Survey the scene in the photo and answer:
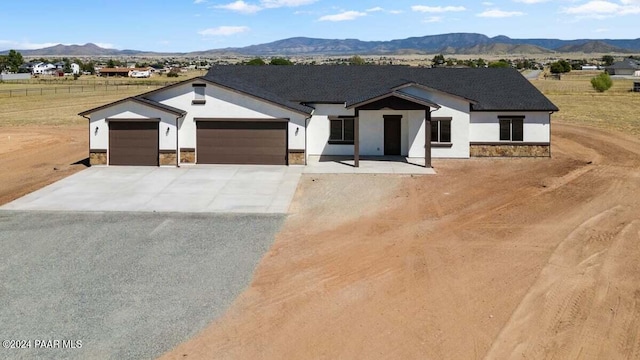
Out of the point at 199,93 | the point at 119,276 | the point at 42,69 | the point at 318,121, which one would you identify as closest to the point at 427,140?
the point at 318,121

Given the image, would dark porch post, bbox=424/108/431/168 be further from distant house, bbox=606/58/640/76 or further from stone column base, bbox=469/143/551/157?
distant house, bbox=606/58/640/76

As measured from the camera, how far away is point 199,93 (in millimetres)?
25828

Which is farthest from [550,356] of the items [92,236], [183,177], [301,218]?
[183,177]

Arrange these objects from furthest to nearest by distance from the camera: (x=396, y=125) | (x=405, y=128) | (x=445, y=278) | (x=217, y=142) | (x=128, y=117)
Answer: (x=396, y=125) < (x=405, y=128) < (x=217, y=142) < (x=128, y=117) < (x=445, y=278)

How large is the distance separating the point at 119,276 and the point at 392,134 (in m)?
18.2

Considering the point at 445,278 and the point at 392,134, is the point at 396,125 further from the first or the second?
the point at 445,278

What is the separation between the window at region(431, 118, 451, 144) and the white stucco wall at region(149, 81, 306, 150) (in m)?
6.56

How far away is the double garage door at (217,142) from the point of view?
83.3ft

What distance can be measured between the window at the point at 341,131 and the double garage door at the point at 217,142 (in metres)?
3.21

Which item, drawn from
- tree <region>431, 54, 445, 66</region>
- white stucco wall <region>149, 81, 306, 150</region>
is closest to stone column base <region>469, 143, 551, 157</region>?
white stucco wall <region>149, 81, 306, 150</region>

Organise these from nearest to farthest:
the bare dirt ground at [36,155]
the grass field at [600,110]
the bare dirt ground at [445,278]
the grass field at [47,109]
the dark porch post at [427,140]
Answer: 1. the bare dirt ground at [445,278]
2. the bare dirt ground at [36,155]
3. the dark porch post at [427,140]
4. the grass field at [600,110]
5. the grass field at [47,109]

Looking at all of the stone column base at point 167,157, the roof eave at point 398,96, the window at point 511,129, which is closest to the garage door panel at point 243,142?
the stone column base at point 167,157

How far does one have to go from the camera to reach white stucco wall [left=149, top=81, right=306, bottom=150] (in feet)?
84.0

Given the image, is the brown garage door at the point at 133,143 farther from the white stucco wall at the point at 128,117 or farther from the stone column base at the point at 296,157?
the stone column base at the point at 296,157
